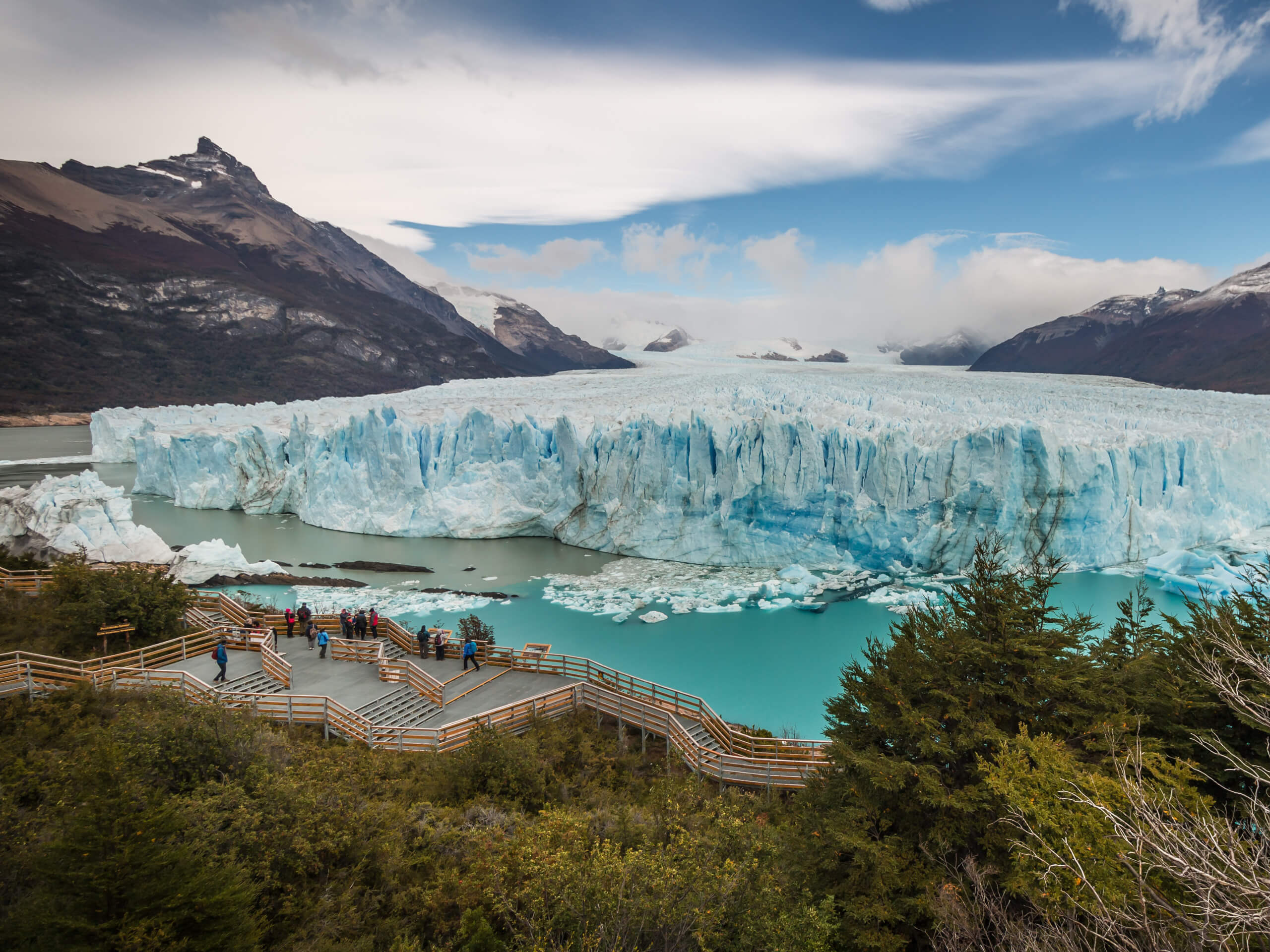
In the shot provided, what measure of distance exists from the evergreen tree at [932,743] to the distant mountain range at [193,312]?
62781 mm

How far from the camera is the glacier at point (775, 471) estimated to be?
57.0 ft

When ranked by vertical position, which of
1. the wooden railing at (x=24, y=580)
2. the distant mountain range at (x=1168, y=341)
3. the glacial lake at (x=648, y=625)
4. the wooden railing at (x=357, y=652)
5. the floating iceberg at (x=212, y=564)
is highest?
the distant mountain range at (x=1168, y=341)

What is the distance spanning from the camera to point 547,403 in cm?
2497

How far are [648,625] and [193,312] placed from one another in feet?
255

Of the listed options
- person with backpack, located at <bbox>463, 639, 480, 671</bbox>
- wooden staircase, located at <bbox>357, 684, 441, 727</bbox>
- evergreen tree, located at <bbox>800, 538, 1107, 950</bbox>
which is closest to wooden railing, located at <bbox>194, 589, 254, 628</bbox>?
wooden staircase, located at <bbox>357, 684, 441, 727</bbox>

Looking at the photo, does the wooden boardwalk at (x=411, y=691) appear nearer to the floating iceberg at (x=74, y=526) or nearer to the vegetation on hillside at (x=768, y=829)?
the vegetation on hillside at (x=768, y=829)

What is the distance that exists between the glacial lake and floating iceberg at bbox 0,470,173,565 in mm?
3114

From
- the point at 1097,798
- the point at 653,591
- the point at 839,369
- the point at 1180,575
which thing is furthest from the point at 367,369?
the point at 1097,798

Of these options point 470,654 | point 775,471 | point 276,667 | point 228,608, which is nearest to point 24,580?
point 228,608

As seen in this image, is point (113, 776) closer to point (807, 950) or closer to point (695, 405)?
point (807, 950)

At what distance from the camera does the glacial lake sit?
12039 millimetres

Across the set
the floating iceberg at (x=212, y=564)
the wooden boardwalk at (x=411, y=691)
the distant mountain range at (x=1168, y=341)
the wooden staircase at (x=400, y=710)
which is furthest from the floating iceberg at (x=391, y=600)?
the distant mountain range at (x=1168, y=341)

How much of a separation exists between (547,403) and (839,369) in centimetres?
2033

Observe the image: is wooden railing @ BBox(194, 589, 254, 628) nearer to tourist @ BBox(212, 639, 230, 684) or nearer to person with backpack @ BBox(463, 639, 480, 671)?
tourist @ BBox(212, 639, 230, 684)
